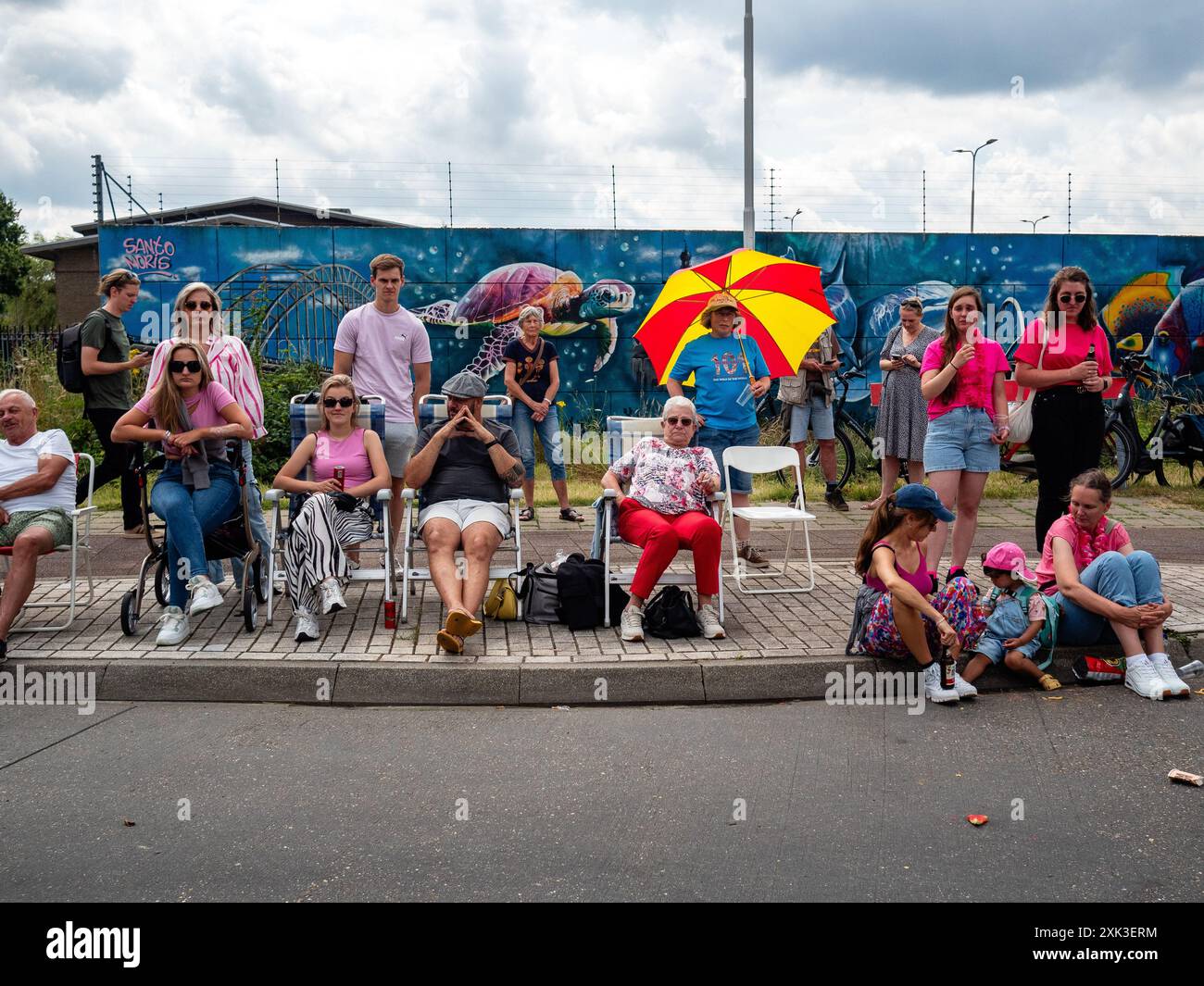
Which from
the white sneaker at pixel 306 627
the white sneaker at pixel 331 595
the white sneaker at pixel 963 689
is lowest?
the white sneaker at pixel 963 689

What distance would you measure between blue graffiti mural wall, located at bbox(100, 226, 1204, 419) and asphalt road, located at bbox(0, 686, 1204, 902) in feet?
41.1

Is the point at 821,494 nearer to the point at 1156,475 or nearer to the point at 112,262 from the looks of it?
the point at 1156,475

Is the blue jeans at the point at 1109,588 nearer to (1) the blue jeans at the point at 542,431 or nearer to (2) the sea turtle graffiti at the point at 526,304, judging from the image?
(1) the blue jeans at the point at 542,431

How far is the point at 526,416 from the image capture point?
11.5m

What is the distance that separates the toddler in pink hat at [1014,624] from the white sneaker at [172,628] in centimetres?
415

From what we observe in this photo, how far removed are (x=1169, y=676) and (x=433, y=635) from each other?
3.84 metres

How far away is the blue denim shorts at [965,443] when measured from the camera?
7.75 m

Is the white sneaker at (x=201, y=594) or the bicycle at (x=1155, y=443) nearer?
the white sneaker at (x=201, y=594)

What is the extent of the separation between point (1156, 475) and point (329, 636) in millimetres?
11028

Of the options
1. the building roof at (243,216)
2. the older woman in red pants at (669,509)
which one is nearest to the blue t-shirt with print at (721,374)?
the older woman in red pants at (669,509)

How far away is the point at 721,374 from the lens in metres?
8.93

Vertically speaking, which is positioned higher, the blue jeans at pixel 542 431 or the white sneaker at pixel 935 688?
the blue jeans at pixel 542 431

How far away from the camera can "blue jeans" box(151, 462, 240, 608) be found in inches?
274

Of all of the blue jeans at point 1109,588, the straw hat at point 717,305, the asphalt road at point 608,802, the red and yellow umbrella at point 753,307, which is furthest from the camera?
the red and yellow umbrella at point 753,307
